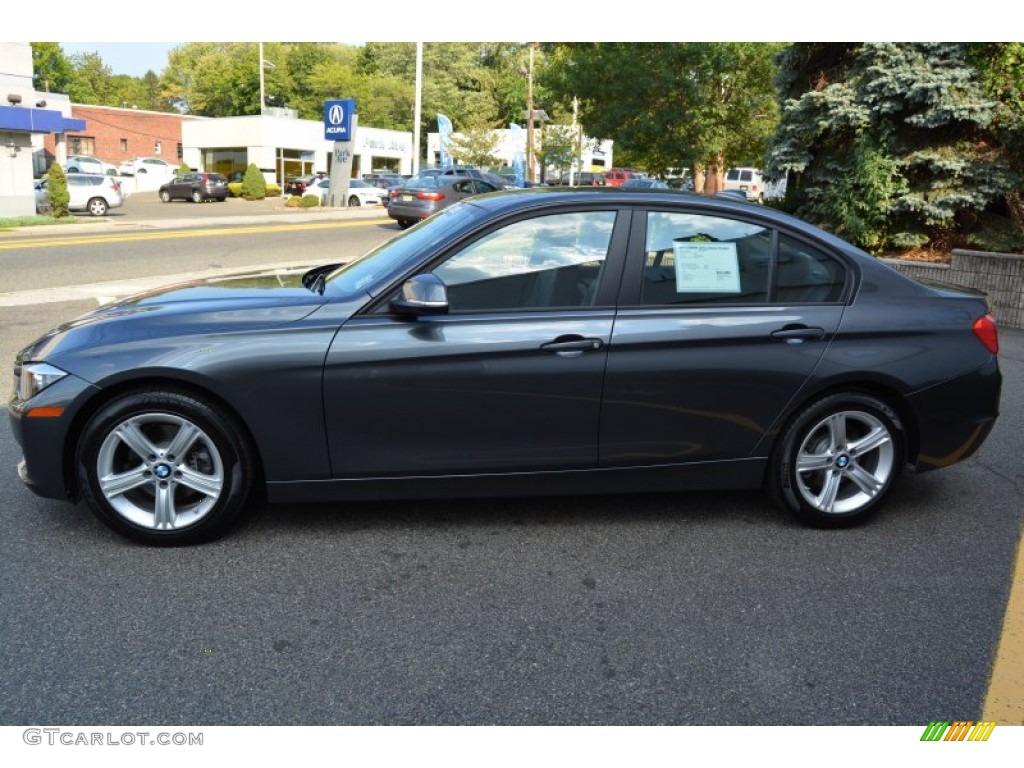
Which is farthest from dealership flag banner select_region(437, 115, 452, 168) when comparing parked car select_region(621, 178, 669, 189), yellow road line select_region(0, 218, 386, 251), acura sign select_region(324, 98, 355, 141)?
yellow road line select_region(0, 218, 386, 251)

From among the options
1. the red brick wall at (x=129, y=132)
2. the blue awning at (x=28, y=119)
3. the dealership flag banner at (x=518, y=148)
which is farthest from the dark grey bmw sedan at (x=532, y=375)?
the red brick wall at (x=129, y=132)

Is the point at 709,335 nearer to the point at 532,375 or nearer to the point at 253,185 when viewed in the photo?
the point at 532,375

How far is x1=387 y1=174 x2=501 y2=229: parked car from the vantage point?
25.9 m

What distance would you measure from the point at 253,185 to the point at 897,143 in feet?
117

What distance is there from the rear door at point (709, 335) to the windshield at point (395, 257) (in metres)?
0.89

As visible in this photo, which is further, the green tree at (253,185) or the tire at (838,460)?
the green tree at (253,185)

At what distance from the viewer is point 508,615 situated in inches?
140

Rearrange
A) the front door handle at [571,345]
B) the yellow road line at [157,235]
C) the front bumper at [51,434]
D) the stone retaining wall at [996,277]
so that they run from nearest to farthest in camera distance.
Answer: the front bumper at [51,434] → the front door handle at [571,345] → the stone retaining wall at [996,277] → the yellow road line at [157,235]

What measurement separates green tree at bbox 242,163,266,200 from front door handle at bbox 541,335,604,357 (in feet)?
139

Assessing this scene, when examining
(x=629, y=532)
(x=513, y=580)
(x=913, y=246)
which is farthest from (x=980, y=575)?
(x=913, y=246)

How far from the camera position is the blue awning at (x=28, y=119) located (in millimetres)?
25172

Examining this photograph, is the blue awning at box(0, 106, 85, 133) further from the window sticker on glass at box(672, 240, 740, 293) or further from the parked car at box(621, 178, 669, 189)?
the window sticker on glass at box(672, 240, 740, 293)

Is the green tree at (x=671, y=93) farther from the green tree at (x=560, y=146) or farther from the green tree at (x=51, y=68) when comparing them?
the green tree at (x=51, y=68)

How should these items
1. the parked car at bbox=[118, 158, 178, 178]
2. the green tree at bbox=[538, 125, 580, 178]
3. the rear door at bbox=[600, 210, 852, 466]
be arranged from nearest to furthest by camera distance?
the rear door at bbox=[600, 210, 852, 466] → the green tree at bbox=[538, 125, 580, 178] → the parked car at bbox=[118, 158, 178, 178]
